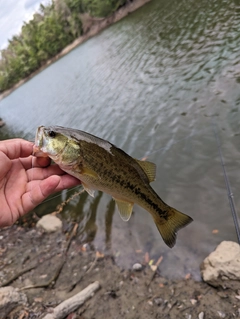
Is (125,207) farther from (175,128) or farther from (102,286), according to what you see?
(175,128)

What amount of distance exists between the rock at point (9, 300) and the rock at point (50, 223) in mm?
2584

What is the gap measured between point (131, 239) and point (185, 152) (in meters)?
3.26

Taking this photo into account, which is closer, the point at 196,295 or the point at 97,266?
the point at 196,295

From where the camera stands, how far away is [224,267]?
4.50m

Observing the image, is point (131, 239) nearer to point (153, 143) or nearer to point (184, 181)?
point (184, 181)

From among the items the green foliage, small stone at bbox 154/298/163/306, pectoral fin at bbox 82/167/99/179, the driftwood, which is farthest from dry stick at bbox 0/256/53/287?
the green foliage

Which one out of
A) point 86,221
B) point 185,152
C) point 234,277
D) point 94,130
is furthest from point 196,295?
point 94,130

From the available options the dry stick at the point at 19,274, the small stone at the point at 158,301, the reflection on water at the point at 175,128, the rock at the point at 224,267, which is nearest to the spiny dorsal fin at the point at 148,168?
the rock at the point at 224,267

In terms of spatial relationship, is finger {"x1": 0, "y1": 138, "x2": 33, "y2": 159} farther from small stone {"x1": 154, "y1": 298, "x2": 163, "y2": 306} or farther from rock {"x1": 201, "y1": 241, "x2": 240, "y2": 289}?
rock {"x1": 201, "y1": 241, "x2": 240, "y2": 289}

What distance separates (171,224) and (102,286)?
2797 millimetres

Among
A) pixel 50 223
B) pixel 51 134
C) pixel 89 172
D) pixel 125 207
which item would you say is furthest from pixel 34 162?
pixel 50 223

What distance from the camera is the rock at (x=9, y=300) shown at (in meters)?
4.96

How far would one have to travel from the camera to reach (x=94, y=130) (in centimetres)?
1359

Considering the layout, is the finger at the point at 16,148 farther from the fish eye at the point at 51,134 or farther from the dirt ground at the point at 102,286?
the dirt ground at the point at 102,286
